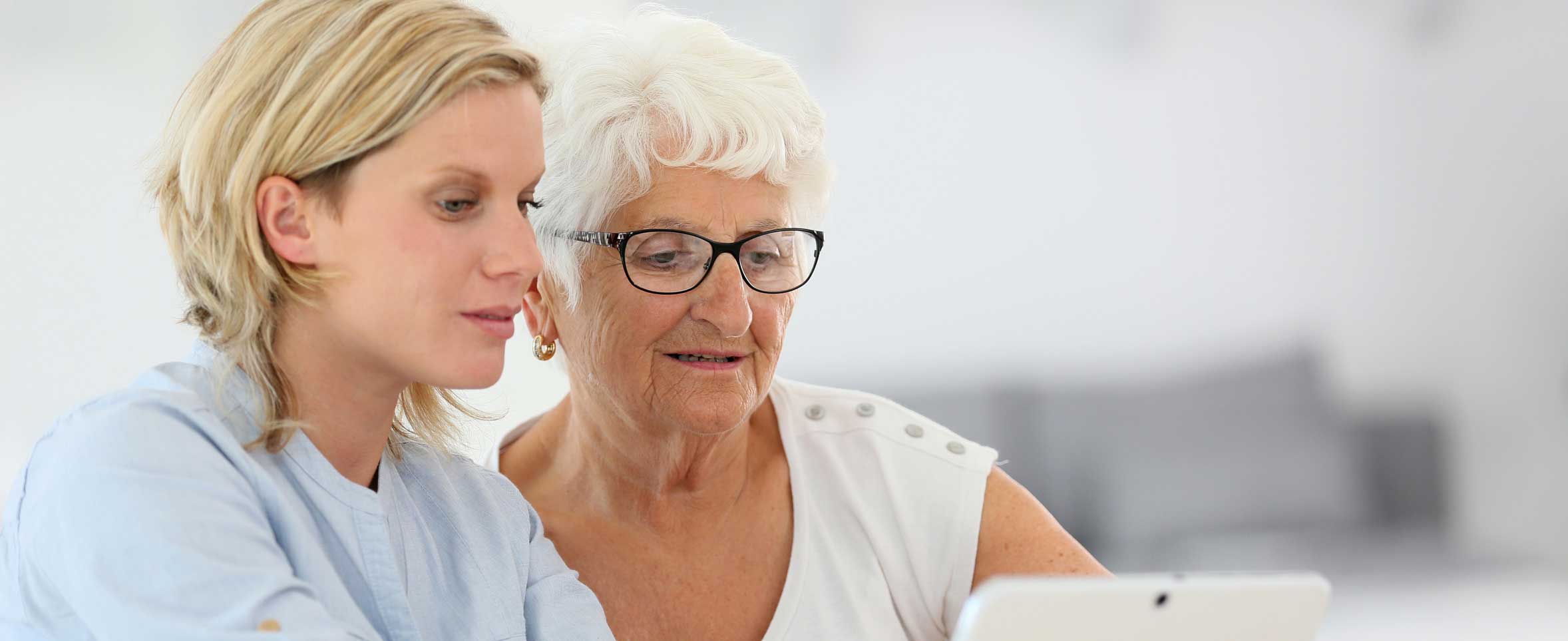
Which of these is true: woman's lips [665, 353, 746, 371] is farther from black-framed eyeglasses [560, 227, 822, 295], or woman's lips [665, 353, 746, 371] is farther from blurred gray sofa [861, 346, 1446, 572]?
blurred gray sofa [861, 346, 1446, 572]

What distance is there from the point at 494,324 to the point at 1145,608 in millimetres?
625

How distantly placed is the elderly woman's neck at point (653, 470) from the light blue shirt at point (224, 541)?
1.21ft

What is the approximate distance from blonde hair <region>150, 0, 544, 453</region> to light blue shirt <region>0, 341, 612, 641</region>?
56 millimetres

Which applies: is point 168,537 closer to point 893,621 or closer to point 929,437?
point 893,621

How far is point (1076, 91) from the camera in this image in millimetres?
4078

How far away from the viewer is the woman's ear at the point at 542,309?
175 centimetres

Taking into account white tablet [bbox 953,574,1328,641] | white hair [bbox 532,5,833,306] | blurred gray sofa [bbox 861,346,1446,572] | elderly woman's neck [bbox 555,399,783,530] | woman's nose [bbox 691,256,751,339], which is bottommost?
blurred gray sofa [bbox 861,346,1446,572]

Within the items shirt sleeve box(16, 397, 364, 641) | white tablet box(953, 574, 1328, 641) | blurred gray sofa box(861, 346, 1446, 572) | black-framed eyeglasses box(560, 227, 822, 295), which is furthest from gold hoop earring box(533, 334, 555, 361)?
blurred gray sofa box(861, 346, 1446, 572)

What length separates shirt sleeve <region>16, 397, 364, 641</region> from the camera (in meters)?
0.97

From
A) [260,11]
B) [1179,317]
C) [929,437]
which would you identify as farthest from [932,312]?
[260,11]

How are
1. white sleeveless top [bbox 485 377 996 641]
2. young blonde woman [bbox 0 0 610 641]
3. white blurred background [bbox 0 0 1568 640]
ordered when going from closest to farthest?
young blonde woman [bbox 0 0 610 641] < white sleeveless top [bbox 485 377 996 641] < white blurred background [bbox 0 0 1568 640]

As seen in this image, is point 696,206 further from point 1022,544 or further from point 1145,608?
point 1145,608

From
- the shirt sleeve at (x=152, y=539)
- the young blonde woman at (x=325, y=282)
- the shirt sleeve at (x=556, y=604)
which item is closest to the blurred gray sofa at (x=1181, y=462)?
the shirt sleeve at (x=556, y=604)

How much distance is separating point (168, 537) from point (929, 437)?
1.11m
